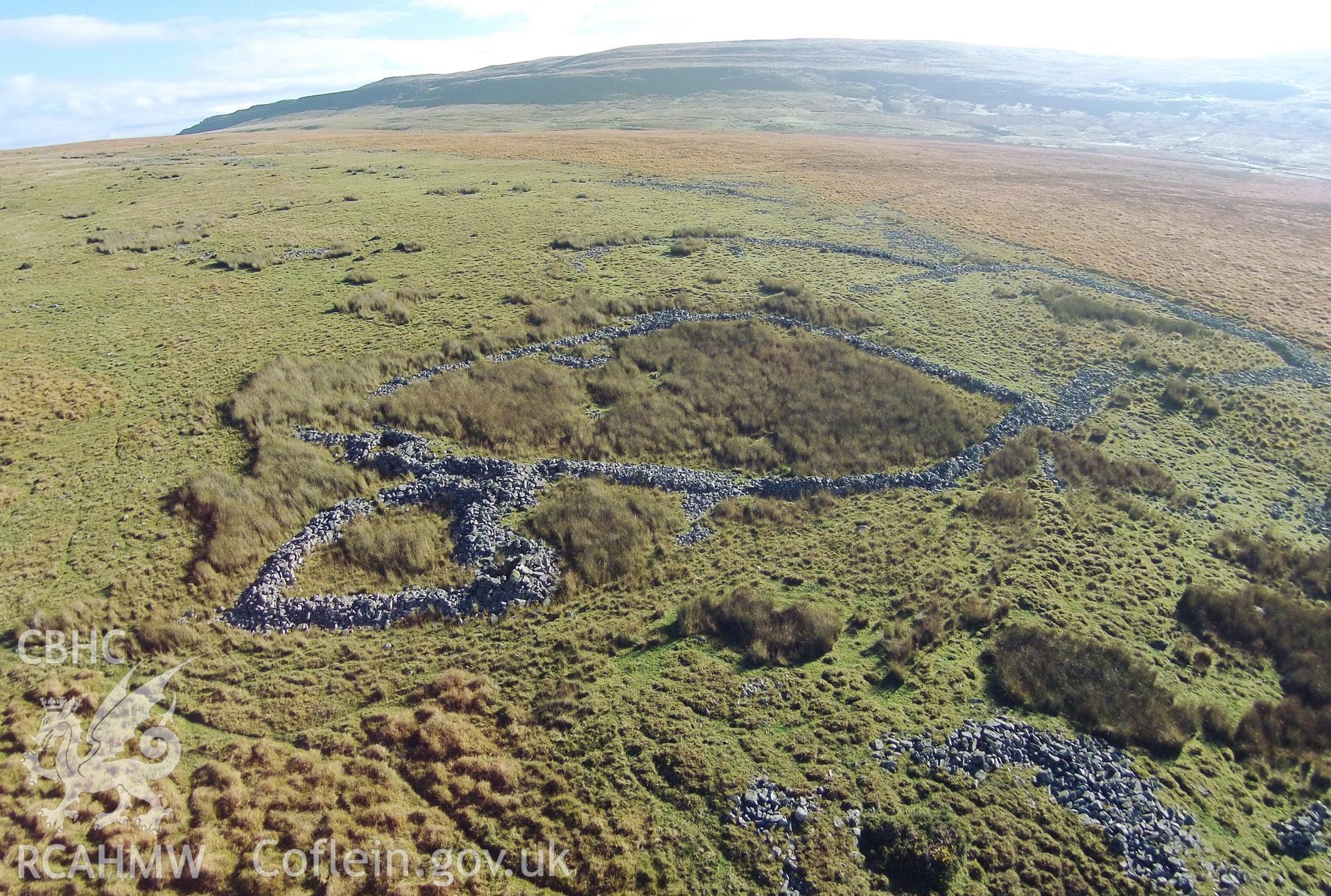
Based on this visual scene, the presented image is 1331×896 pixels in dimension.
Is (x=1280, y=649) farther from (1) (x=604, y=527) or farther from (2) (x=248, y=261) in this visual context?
(2) (x=248, y=261)

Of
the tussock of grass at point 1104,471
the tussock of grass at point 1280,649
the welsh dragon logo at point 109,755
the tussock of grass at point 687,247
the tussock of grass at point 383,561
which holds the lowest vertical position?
the tussock of grass at point 1280,649

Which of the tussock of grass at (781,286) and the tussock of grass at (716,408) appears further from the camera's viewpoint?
the tussock of grass at (781,286)

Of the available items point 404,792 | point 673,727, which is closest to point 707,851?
point 673,727

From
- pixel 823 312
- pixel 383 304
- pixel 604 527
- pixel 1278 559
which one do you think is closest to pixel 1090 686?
pixel 1278 559

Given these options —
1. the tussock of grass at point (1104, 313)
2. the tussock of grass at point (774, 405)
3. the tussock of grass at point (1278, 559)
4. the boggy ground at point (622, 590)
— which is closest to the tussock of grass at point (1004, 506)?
the boggy ground at point (622, 590)

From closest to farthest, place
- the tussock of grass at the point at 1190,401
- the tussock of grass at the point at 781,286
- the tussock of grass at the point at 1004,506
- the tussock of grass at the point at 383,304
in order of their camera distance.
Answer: the tussock of grass at the point at 1004,506
the tussock of grass at the point at 1190,401
the tussock of grass at the point at 383,304
the tussock of grass at the point at 781,286

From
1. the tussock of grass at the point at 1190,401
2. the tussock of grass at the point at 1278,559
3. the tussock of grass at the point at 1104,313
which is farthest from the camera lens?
the tussock of grass at the point at 1104,313

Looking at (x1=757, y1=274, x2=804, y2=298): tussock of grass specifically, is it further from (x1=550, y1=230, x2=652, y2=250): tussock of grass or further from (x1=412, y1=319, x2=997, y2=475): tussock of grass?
(x1=550, y1=230, x2=652, y2=250): tussock of grass

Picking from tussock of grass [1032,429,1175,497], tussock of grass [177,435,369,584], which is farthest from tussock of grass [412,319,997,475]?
tussock of grass [177,435,369,584]

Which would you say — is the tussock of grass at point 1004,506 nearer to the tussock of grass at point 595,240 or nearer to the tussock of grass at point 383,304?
the tussock of grass at point 383,304
